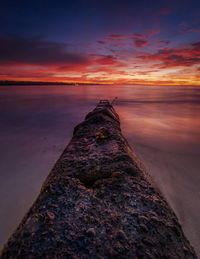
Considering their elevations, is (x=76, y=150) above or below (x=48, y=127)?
above

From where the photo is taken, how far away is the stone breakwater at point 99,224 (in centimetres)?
64

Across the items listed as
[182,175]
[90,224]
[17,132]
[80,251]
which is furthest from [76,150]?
[17,132]

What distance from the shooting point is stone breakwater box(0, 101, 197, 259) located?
25.1 inches

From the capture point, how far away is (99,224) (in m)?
0.75

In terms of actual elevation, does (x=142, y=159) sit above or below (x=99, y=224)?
below

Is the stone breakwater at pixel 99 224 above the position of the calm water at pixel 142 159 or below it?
above

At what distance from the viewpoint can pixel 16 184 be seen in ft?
9.40

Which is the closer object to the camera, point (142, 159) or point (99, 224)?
point (99, 224)

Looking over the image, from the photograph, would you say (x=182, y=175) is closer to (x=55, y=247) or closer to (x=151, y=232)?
(x=151, y=232)

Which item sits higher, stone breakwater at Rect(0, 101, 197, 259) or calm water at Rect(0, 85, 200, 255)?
stone breakwater at Rect(0, 101, 197, 259)

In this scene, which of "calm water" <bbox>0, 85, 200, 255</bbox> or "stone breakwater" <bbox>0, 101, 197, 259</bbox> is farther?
"calm water" <bbox>0, 85, 200, 255</bbox>

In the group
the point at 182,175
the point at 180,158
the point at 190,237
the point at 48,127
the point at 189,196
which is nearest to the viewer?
the point at 190,237

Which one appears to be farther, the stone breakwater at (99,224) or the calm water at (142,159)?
the calm water at (142,159)

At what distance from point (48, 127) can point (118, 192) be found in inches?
251
